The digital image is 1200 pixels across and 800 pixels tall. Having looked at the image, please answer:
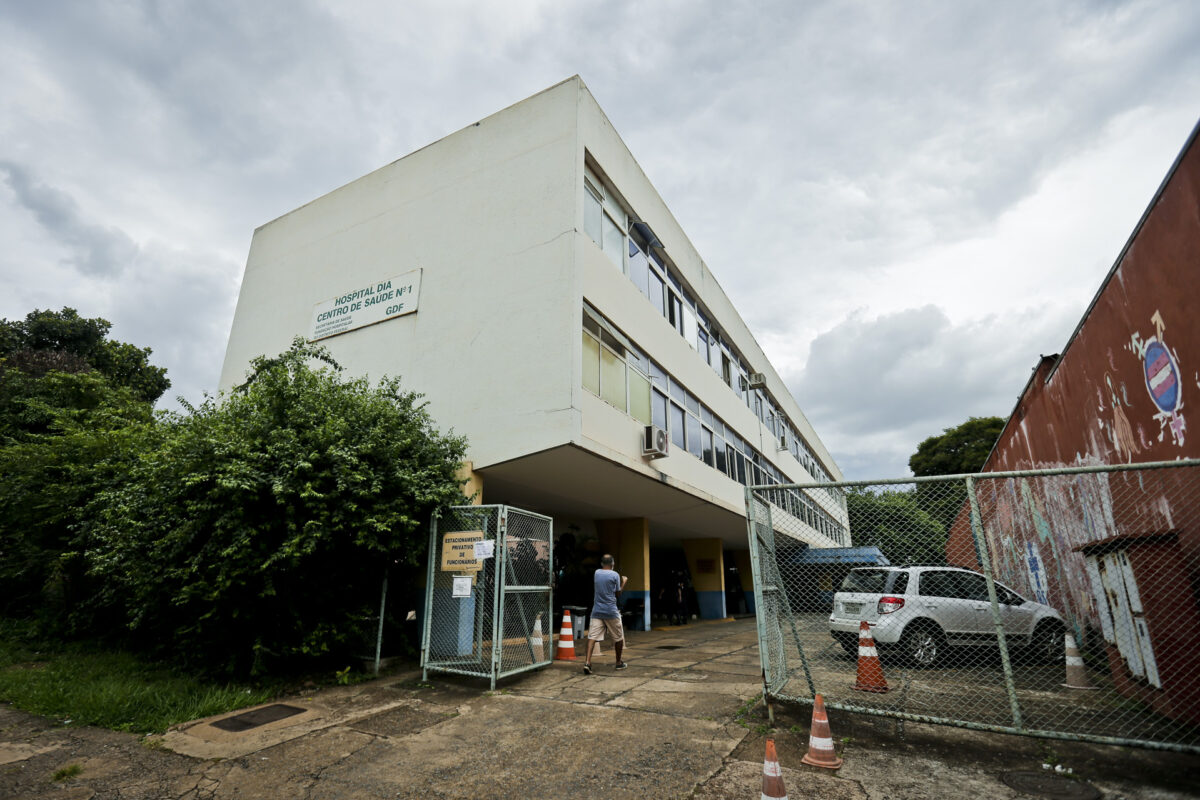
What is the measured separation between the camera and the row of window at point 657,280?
37.5 ft

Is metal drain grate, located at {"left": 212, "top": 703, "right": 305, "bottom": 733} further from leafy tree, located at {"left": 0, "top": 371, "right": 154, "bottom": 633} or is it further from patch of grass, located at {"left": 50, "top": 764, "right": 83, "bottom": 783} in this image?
leafy tree, located at {"left": 0, "top": 371, "right": 154, "bottom": 633}

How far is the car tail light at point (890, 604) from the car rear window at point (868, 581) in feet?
0.39

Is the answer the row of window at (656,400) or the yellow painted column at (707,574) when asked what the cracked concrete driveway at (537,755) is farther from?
the yellow painted column at (707,574)

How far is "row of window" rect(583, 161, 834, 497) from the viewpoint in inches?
450

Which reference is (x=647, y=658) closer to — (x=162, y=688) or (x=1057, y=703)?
(x=1057, y=703)

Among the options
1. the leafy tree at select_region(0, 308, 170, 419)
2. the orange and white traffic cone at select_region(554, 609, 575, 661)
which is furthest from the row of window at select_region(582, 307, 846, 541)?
the leafy tree at select_region(0, 308, 170, 419)

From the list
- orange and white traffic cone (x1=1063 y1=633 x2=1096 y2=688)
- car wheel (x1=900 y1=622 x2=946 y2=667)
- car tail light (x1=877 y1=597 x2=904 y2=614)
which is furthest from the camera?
car tail light (x1=877 y1=597 x2=904 y2=614)

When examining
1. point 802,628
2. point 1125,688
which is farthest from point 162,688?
point 1125,688

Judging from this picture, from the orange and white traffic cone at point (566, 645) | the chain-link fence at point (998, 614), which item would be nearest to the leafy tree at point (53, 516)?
the orange and white traffic cone at point (566, 645)

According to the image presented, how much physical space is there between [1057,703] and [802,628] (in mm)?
2516

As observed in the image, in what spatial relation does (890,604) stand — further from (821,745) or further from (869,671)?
(821,745)

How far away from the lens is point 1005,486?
40.5ft

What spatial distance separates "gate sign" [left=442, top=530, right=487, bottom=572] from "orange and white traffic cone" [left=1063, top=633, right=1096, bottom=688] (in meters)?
6.70

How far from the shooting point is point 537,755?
4566 millimetres
